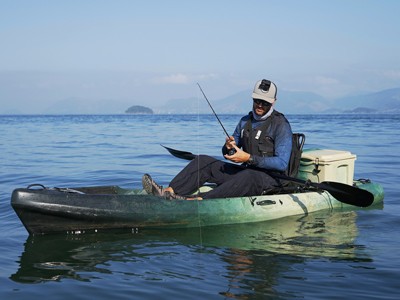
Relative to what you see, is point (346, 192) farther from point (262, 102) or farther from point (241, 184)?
point (262, 102)

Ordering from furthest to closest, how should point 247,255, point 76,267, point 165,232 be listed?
point 165,232 → point 247,255 → point 76,267

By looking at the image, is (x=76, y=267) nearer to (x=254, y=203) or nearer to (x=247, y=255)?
(x=247, y=255)

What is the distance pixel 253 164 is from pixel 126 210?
170 cm

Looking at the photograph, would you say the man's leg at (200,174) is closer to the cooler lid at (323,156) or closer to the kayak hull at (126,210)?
the kayak hull at (126,210)

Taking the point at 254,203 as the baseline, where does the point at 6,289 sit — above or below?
below

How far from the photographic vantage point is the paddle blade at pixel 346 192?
7637 mm

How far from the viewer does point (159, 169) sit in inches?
559

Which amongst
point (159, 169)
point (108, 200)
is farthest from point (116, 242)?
point (159, 169)

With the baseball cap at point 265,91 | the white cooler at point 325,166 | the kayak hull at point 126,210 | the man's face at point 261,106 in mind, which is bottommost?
the kayak hull at point 126,210

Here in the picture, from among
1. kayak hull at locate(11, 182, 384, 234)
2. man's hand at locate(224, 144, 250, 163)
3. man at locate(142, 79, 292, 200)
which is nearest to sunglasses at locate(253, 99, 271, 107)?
man at locate(142, 79, 292, 200)

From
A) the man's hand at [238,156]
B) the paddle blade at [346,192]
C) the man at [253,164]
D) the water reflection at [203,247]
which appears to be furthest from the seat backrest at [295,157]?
the man's hand at [238,156]

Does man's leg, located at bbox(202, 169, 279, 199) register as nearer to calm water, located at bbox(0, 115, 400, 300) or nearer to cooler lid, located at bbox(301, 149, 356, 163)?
calm water, located at bbox(0, 115, 400, 300)

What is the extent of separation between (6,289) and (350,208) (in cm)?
557

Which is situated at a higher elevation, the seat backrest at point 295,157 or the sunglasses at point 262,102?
the sunglasses at point 262,102
